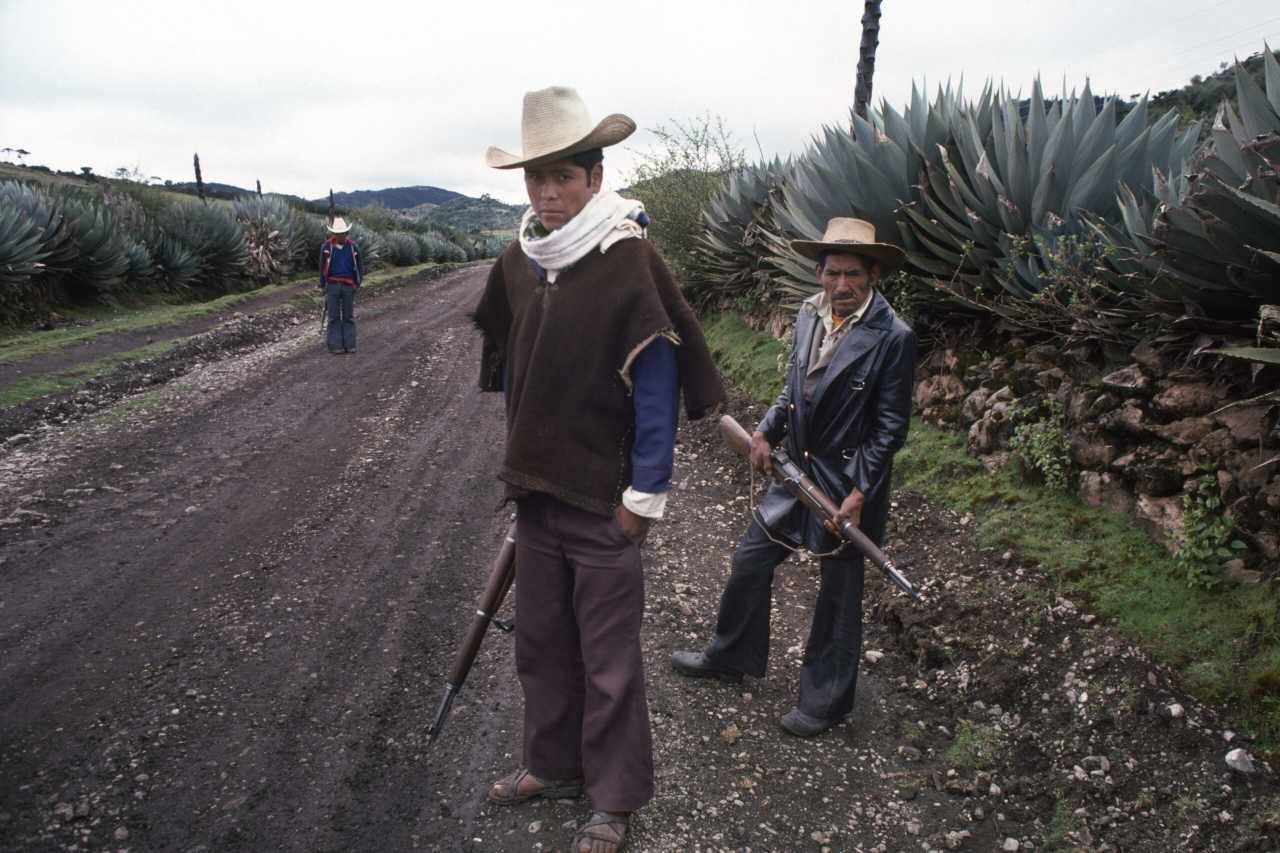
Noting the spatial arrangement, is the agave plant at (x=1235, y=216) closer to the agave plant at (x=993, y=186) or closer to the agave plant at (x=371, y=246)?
the agave plant at (x=993, y=186)

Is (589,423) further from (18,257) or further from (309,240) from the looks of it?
(309,240)

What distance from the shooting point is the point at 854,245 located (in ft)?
9.34

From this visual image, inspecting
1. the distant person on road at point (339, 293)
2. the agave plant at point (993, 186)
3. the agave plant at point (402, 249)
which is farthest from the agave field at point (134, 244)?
the agave plant at point (993, 186)

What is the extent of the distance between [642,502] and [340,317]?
887 cm

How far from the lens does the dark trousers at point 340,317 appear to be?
9.90m

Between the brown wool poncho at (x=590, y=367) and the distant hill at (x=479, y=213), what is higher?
the distant hill at (x=479, y=213)

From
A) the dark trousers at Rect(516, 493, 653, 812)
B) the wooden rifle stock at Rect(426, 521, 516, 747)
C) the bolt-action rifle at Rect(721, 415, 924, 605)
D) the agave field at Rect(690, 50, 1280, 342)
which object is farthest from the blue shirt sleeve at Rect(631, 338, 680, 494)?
the agave field at Rect(690, 50, 1280, 342)

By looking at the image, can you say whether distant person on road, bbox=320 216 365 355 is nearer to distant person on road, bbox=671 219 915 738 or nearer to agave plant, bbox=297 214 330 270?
distant person on road, bbox=671 219 915 738

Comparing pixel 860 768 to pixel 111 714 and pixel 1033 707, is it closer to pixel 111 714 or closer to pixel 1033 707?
pixel 1033 707

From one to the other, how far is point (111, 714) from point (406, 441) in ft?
12.2

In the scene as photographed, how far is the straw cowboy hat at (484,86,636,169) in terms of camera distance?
6.99ft

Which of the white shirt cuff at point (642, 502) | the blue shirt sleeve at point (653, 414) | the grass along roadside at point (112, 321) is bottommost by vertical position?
the grass along roadside at point (112, 321)

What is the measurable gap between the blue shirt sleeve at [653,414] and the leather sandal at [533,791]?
1107mm

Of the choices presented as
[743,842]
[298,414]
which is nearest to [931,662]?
[743,842]
